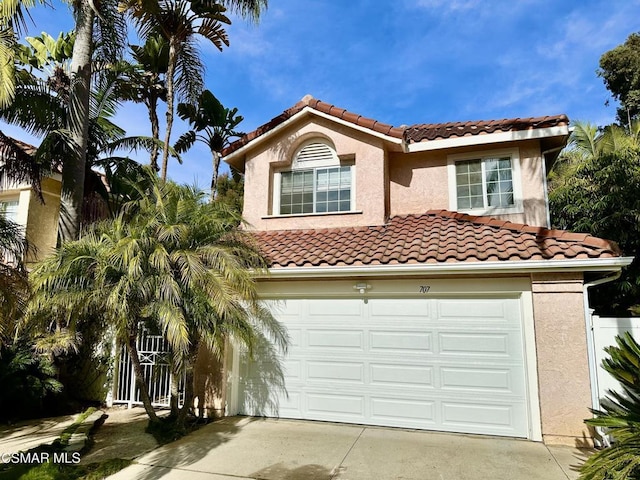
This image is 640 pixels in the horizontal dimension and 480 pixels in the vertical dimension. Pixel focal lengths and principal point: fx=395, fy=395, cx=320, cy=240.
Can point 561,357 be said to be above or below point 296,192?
below

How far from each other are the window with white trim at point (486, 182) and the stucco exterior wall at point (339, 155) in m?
2.23

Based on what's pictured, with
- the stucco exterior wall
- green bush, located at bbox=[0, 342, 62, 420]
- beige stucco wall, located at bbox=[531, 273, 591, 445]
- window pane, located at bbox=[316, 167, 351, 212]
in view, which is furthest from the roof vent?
green bush, located at bbox=[0, 342, 62, 420]

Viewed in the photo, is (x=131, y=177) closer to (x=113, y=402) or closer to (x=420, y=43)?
(x=113, y=402)

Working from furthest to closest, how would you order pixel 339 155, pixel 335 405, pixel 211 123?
pixel 211 123, pixel 339 155, pixel 335 405

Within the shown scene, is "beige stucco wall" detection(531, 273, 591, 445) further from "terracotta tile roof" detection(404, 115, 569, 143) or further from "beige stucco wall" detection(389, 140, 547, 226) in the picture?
"terracotta tile roof" detection(404, 115, 569, 143)

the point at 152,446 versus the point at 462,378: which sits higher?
the point at 462,378

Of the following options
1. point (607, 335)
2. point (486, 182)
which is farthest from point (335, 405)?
point (486, 182)

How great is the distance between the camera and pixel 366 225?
1063cm

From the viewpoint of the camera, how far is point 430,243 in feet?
28.0

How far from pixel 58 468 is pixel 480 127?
38.3ft

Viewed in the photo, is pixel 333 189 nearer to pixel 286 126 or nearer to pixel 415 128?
pixel 286 126

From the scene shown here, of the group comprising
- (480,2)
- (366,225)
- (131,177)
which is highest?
(480,2)

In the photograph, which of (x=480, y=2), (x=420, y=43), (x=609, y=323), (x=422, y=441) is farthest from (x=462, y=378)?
(x=420, y=43)

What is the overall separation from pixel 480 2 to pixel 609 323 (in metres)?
8.60
